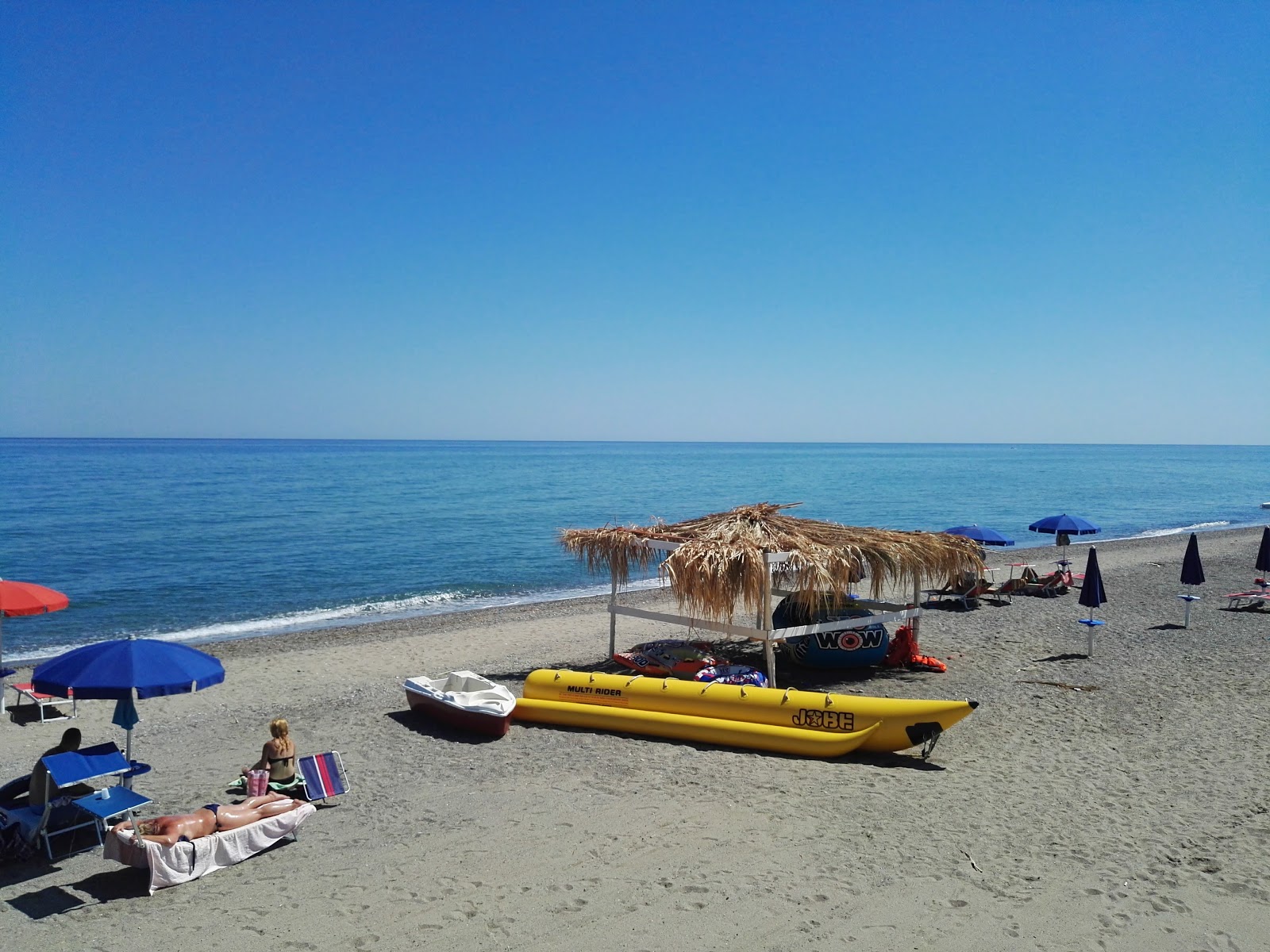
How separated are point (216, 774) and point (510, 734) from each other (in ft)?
9.63

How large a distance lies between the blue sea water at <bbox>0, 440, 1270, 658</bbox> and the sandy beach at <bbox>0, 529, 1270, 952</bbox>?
10872 mm

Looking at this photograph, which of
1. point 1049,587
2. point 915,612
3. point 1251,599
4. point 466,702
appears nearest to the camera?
point 466,702

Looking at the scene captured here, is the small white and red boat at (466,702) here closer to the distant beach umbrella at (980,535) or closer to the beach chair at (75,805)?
the beach chair at (75,805)

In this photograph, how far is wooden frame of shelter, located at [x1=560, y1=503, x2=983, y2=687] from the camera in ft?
33.9

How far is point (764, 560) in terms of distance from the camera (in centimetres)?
1031

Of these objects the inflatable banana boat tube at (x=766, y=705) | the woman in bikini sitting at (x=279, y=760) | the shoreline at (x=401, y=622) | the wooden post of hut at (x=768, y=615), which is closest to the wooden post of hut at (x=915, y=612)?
the wooden post of hut at (x=768, y=615)

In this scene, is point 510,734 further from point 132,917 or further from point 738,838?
point 132,917

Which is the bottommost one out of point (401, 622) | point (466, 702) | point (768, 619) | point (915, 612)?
point (401, 622)

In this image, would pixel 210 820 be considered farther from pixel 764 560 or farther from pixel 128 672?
pixel 764 560

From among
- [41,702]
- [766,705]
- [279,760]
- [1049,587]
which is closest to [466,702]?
[279,760]

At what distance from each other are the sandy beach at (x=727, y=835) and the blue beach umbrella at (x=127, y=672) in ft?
4.38

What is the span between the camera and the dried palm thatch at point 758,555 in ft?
33.9

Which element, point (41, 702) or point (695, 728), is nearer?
point (695, 728)

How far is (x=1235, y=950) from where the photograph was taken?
16.8 feet
